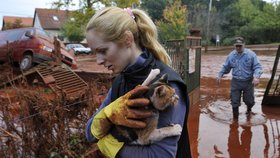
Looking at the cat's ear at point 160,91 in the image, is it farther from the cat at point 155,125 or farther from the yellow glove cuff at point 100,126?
the yellow glove cuff at point 100,126

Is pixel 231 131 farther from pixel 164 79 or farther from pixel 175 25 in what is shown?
pixel 175 25

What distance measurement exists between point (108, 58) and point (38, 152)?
1870mm

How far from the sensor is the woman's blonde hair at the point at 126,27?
140 cm

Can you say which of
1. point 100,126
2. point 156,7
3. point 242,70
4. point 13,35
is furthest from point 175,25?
point 100,126

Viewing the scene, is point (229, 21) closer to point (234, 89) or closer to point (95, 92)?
point (234, 89)

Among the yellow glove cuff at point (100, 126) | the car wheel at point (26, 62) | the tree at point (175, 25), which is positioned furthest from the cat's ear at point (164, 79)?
the tree at point (175, 25)

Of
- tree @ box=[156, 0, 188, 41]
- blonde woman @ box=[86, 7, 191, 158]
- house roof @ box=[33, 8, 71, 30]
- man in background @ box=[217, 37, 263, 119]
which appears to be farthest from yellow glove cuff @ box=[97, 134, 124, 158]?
house roof @ box=[33, 8, 71, 30]

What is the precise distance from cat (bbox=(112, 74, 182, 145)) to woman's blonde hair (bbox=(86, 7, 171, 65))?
25cm

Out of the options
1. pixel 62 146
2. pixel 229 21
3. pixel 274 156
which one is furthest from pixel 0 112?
pixel 229 21

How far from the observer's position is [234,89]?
7.08m

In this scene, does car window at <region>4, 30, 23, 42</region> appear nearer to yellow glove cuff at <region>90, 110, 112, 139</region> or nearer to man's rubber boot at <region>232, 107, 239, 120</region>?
man's rubber boot at <region>232, 107, 239, 120</region>

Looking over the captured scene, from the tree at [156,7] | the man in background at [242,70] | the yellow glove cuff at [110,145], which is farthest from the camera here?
the tree at [156,7]

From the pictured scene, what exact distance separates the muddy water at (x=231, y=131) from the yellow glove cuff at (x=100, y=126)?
152 inches

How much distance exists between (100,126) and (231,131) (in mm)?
5236
